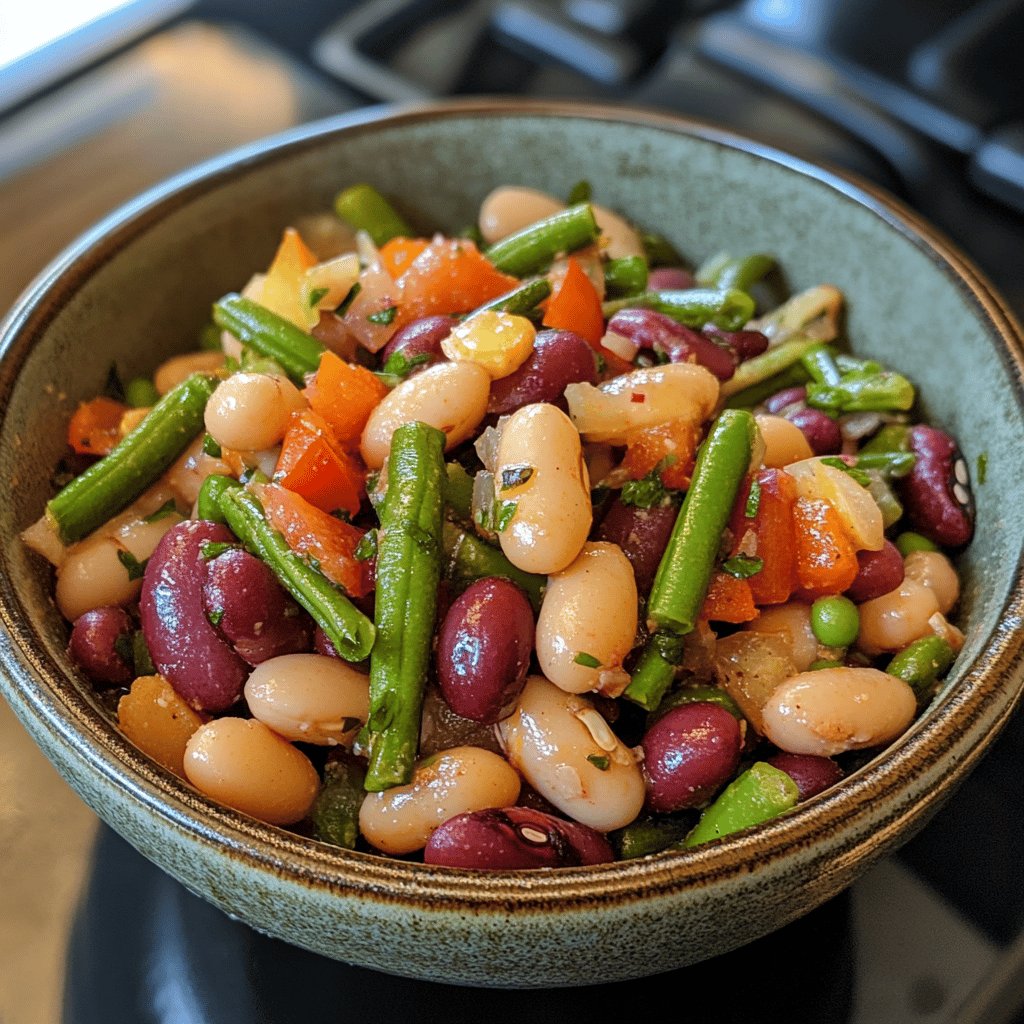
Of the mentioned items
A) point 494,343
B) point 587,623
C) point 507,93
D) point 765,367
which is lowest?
point 587,623

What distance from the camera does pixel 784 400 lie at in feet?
4.26

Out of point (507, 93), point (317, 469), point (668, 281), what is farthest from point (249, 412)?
point (507, 93)

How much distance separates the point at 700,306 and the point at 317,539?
560 millimetres

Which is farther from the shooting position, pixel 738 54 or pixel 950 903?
pixel 738 54

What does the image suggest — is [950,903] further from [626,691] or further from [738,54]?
[738,54]

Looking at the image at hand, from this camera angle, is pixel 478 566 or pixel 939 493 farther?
pixel 939 493

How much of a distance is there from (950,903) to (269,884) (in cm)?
68

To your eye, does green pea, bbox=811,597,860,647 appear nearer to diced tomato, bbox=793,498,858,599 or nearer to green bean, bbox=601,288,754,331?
diced tomato, bbox=793,498,858,599

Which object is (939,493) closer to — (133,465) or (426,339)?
(426,339)

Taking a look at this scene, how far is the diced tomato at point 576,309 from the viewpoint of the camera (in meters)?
1.23

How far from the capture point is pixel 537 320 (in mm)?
1229

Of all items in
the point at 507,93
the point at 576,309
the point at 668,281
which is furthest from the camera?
the point at 507,93

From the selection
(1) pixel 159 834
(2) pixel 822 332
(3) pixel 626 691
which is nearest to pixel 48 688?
(1) pixel 159 834

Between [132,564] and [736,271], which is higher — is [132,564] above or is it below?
below
